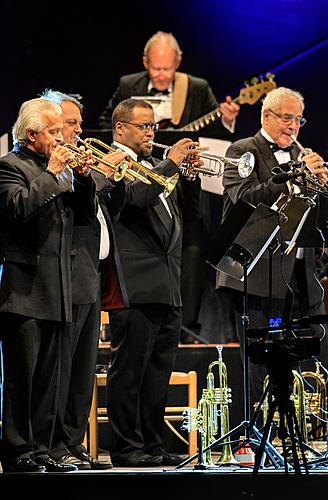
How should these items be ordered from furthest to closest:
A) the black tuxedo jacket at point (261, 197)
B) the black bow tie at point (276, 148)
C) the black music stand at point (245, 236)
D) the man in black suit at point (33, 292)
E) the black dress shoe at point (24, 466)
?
the black bow tie at point (276, 148) → the black tuxedo jacket at point (261, 197) → the black music stand at point (245, 236) → the man in black suit at point (33, 292) → the black dress shoe at point (24, 466)

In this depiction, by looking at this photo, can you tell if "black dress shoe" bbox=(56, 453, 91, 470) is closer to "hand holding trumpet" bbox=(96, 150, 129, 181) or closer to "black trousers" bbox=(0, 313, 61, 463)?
"black trousers" bbox=(0, 313, 61, 463)

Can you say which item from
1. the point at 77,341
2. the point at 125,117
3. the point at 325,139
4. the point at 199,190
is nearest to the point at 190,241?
the point at 199,190

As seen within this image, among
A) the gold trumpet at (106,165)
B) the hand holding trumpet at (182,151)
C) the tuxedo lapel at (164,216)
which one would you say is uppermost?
the hand holding trumpet at (182,151)

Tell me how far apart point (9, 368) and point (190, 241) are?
349 centimetres

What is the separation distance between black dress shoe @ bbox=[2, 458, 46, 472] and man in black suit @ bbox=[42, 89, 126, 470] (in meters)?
0.38

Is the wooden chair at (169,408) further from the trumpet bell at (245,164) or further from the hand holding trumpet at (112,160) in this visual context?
the hand holding trumpet at (112,160)

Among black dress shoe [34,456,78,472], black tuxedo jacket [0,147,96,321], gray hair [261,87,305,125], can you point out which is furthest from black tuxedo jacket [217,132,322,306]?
black dress shoe [34,456,78,472]

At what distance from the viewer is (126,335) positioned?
20.6 feet

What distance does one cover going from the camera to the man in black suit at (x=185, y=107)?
863cm

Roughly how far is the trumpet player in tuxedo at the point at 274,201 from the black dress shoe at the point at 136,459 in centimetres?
77

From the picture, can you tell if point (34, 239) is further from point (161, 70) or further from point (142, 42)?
point (142, 42)
